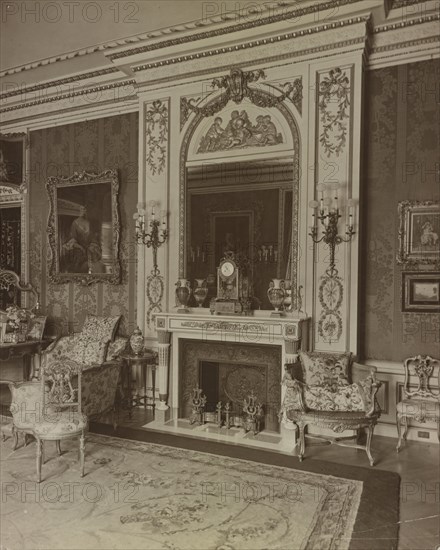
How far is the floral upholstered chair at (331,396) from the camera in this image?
4.50m

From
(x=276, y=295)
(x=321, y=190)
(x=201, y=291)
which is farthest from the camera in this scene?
(x=201, y=291)

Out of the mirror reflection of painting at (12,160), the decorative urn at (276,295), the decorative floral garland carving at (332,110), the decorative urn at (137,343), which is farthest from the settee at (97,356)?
the decorative floral garland carving at (332,110)

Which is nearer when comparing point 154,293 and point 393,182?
point 393,182

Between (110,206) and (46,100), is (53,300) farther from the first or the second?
(46,100)

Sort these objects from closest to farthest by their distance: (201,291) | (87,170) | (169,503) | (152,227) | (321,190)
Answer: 1. (169,503)
2. (321,190)
3. (201,291)
4. (152,227)
5. (87,170)

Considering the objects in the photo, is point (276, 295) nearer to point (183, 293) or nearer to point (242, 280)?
point (242, 280)

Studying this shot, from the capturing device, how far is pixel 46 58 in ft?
21.7

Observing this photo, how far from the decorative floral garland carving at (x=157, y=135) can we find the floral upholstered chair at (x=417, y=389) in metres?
3.83

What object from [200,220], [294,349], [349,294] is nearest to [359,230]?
[349,294]

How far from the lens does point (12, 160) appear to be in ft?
25.5

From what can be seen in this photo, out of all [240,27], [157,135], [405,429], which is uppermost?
[240,27]

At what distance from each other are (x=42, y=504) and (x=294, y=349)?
279cm

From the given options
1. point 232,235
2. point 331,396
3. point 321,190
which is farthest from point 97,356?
point 321,190

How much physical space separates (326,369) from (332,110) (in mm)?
2823
